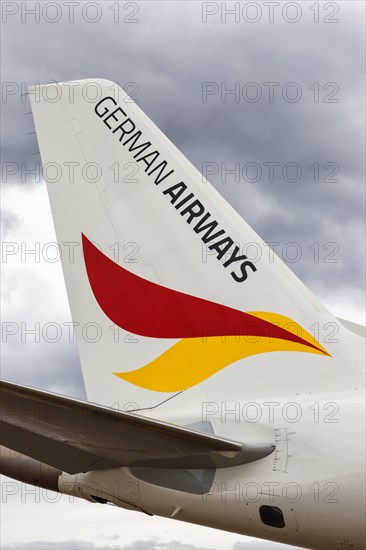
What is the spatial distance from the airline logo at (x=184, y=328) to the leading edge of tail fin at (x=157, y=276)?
0.04 ft

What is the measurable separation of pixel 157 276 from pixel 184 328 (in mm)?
750

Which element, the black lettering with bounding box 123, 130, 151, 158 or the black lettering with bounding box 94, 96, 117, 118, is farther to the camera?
the black lettering with bounding box 94, 96, 117, 118

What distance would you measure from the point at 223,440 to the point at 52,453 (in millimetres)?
1730

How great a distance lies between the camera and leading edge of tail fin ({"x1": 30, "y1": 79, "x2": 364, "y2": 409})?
884cm

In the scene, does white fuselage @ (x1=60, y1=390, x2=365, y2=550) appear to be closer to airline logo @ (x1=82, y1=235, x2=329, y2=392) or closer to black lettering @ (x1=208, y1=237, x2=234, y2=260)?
airline logo @ (x1=82, y1=235, x2=329, y2=392)

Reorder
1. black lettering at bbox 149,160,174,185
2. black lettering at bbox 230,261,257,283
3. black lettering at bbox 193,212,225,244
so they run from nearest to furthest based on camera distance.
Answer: black lettering at bbox 230,261,257,283
black lettering at bbox 193,212,225,244
black lettering at bbox 149,160,174,185

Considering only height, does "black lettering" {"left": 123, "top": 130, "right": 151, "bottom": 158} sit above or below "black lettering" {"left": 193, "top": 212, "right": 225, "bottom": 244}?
above

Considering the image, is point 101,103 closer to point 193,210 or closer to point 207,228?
point 193,210

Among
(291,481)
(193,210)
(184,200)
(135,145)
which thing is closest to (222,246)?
(193,210)

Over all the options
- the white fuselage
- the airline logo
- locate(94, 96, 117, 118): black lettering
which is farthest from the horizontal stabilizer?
locate(94, 96, 117, 118): black lettering

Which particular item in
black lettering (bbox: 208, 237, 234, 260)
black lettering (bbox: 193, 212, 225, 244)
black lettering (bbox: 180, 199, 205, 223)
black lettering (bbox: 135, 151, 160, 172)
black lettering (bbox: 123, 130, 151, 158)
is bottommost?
black lettering (bbox: 208, 237, 234, 260)

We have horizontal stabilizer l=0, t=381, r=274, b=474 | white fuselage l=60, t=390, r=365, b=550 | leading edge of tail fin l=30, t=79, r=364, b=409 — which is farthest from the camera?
leading edge of tail fin l=30, t=79, r=364, b=409

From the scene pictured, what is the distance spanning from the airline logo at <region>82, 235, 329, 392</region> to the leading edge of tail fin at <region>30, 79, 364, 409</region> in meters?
0.01

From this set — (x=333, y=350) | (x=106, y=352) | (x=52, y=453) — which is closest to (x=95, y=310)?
(x=106, y=352)
